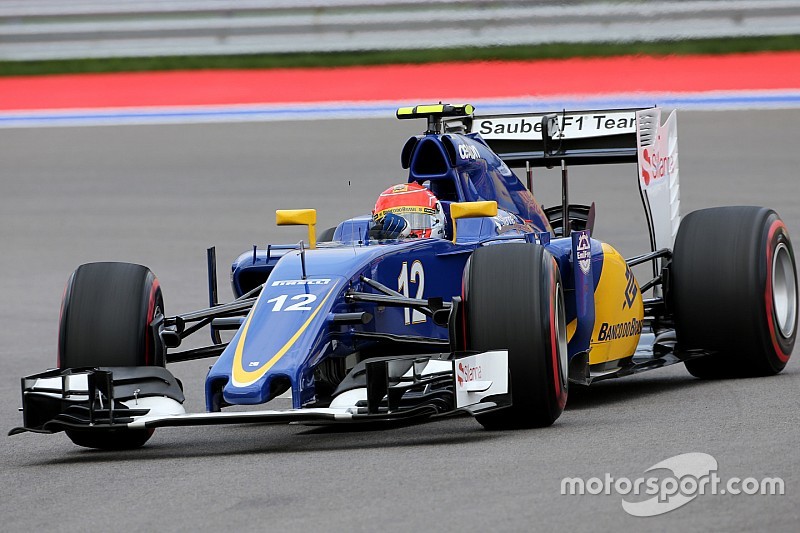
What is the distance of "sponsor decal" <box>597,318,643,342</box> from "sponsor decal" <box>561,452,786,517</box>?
276cm

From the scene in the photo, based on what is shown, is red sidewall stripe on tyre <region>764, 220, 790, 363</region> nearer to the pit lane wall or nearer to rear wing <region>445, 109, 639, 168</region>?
rear wing <region>445, 109, 639, 168</region>

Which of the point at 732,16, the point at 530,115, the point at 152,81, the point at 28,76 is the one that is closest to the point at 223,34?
the point at 152,81

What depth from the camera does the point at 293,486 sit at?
6.02m

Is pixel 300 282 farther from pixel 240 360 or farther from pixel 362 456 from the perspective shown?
pixel 362 456

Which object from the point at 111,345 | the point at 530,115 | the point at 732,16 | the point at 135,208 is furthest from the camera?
the point at 732,16

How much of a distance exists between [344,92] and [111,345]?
622 inches

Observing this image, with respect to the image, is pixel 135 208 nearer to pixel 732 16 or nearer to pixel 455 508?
pixel 732 16

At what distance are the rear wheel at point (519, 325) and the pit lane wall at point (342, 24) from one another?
578 inches

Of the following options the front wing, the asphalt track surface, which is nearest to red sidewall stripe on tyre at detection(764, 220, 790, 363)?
the asphalt track surface

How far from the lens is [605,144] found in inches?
422

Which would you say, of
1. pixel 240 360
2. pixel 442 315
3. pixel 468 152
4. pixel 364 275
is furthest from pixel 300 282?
pixel 468 152

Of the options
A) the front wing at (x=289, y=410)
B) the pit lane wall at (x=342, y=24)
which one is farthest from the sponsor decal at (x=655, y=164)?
the pit lane wall at (x=342, y=24)

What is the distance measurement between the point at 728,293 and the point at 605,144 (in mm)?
1961

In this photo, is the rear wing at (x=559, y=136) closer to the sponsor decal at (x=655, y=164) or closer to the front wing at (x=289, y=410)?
the sponsor decal at (x=655, y=164)
